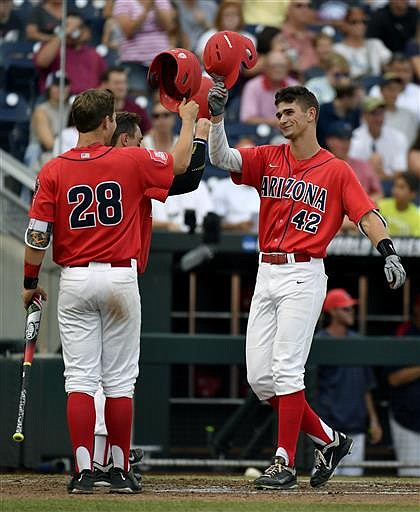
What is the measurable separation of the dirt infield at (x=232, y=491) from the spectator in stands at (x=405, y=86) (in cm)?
666

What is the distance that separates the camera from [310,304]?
6027mm

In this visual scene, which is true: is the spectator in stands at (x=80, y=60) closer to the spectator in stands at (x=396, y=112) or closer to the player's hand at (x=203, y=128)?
the spectator in stands at (x=396, y=112)

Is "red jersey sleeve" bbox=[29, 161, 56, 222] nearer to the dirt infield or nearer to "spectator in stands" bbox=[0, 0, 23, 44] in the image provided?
the dirt infield

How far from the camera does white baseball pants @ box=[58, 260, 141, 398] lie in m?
5.57

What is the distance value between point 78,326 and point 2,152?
146 inches

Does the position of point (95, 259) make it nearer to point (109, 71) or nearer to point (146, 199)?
point (146, 199)

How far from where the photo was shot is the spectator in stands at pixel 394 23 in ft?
44.9

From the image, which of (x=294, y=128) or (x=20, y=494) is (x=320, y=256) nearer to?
(x=294, y=128)

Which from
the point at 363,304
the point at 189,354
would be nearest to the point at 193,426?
the point at 189,354

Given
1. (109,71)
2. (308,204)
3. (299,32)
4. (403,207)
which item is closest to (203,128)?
(308,204)

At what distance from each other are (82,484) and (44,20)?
7.48 metres

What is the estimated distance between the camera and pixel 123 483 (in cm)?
560

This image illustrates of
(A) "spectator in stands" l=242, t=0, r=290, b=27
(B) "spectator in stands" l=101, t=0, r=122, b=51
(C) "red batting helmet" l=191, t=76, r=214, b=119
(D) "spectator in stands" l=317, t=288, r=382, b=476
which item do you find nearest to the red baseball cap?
(D) "spectator in stands" l=317, t=288, r=382, b=476

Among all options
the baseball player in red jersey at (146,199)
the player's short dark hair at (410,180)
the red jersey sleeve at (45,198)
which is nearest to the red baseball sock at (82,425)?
the baseball player in red jersey at (146,199)
